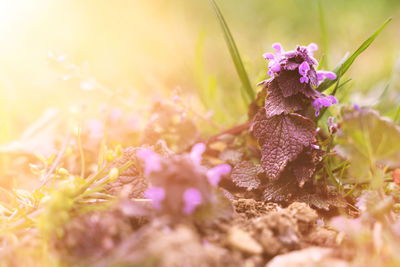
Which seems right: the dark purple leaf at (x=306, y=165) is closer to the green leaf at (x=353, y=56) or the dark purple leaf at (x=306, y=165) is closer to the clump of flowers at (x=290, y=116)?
the clump of flowers at (x=290, y=116)

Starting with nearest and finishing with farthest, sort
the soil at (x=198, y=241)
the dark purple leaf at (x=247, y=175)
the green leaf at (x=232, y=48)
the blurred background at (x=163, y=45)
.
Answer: the soil at (x=198, y=241) < the dark purple leaf at (x=247, y=175) < the green leaf at (x=232, y=48) < the blurred background at (x=163, y=45)

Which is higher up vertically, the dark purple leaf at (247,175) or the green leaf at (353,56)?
the green leaf at (353,56)

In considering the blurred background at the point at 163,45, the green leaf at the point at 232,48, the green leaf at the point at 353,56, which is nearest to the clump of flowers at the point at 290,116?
the green leaf at the point at 353,56

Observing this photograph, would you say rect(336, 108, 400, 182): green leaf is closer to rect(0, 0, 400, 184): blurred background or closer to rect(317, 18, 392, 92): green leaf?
rect(317, 18, 392, 92): green leaf

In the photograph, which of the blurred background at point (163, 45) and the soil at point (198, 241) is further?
the blurred background at point (163, 45)

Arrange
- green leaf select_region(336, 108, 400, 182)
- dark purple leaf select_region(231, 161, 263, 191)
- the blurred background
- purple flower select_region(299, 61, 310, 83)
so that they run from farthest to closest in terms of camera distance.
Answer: the blurred background → dark purple leaf select_region(231, 161, 263, 191) → purple flower select_region(299, 61, 310, 83) → green leaf select_region(336, 108, 400, 182)

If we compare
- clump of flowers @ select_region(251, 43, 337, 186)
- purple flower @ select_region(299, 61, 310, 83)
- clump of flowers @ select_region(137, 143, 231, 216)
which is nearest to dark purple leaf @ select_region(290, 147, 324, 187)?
clump of flowers @ select_region(251, 43, 337, 186)
